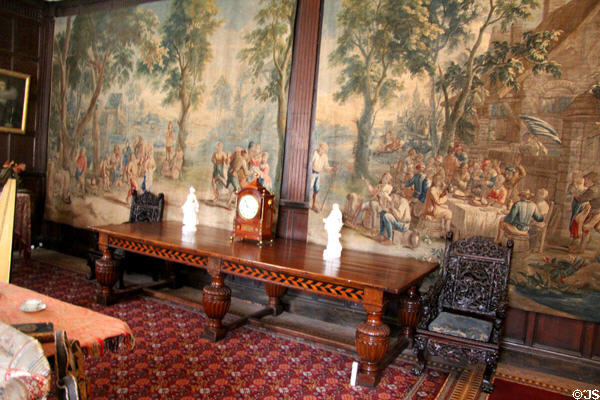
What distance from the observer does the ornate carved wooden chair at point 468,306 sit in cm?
346

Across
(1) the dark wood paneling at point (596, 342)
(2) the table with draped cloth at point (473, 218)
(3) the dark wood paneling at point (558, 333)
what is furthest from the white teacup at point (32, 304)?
(1) the dark wood paneling at point (596, 342)

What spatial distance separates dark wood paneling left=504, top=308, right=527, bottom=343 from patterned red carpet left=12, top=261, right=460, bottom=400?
28.9 inches

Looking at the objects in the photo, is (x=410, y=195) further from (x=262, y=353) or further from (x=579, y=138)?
(x=262, y=353)

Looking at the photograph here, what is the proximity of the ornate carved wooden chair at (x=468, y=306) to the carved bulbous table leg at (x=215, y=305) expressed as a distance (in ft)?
5.58

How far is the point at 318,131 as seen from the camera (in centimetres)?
497

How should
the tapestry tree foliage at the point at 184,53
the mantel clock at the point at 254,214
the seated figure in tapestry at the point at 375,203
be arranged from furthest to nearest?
the tapestry tree foliage at the point at 184,53 < the seated figure in tapestry at the point at 375,203 < the mantel clock at the point at 254,214

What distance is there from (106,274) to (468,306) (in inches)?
144

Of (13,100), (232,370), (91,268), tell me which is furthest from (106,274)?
(13,100)

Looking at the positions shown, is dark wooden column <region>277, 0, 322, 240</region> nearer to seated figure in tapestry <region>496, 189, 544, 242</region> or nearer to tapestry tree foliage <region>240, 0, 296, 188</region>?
tapestry tree foliage <region>240, 0, 296, 188</region>

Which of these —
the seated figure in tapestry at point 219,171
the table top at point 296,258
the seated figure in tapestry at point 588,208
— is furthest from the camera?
the seated figure in tapestry at point 219,171

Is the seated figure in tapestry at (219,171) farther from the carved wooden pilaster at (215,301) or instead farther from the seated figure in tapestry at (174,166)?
the carved wooden pilaster at (215,301)

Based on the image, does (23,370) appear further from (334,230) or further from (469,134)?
Result: (469,134)

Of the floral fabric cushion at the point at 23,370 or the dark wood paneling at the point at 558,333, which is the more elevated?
the floral fabric cushion at the point at 23,370

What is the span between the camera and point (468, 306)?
3.96 metres
